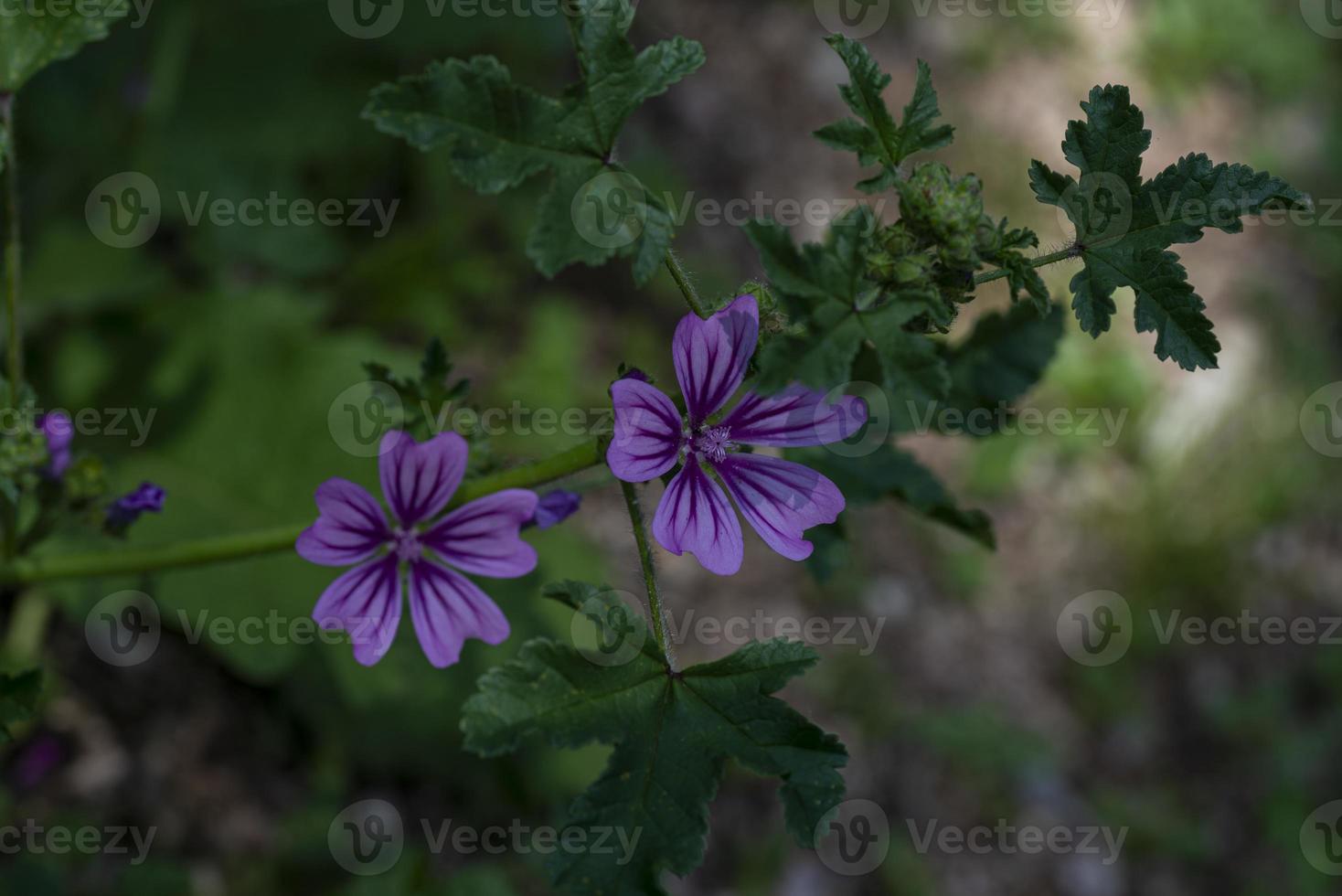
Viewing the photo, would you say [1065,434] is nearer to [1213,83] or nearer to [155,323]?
[1213,83]

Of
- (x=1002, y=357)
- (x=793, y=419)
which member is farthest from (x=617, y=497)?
(x=793, y=419)

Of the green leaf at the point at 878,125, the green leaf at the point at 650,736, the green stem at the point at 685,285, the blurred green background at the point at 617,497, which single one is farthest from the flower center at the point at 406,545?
the blurred green background at the point at 617,497

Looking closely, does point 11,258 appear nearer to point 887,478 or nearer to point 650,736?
point 650,736

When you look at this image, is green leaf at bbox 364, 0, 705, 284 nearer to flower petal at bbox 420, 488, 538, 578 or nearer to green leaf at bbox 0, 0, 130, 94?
flower petal at bbox 420, 488, 538, 578

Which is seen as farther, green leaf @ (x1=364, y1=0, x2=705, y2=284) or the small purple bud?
the small purple bud

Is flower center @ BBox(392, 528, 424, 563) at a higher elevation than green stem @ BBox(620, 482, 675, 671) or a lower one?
lower

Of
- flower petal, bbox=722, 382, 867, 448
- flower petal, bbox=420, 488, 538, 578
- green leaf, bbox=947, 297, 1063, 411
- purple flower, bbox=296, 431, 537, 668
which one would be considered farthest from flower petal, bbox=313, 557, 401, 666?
green leaf, bbox=947, 297, 1063, 411
